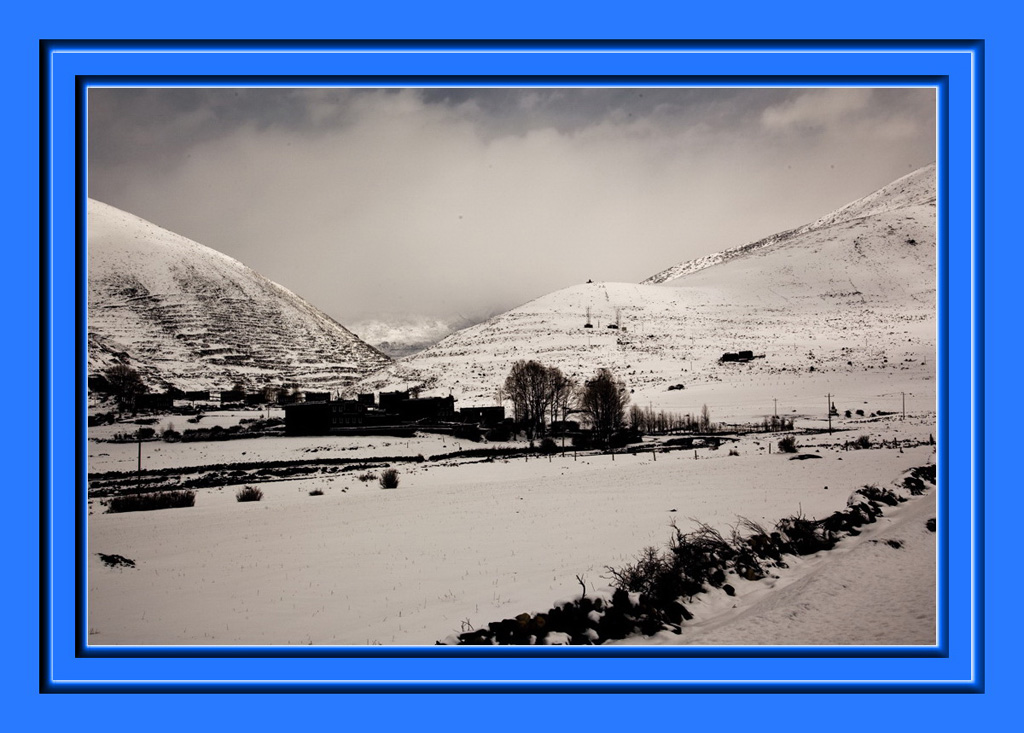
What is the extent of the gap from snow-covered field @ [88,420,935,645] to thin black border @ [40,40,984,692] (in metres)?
0.51

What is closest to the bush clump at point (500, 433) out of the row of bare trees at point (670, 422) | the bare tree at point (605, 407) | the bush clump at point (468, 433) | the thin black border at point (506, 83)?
the bush clump at point (468, 433)

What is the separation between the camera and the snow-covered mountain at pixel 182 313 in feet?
36.3

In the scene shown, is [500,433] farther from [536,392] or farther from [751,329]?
[751,329]

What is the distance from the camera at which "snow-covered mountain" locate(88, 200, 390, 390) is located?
1108 centimetres

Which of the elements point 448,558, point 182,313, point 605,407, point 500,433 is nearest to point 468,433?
point 500,433

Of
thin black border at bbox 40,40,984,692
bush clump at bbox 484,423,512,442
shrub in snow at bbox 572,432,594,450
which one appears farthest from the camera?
bush clump at bbox 484,423,512,442

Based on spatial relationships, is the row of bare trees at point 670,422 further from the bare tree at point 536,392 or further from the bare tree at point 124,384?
the bare tree at point 124,384

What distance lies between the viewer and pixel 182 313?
27594 millimetres

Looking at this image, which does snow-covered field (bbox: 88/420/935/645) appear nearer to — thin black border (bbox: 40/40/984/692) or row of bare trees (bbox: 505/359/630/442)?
thin black border (bbox: 40/40/984/692)

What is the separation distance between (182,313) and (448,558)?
22659mm

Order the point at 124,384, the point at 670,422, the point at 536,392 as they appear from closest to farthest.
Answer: the point at 124,384 < the point at 670,422 < the point at 536,392

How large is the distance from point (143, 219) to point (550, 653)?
1074cm

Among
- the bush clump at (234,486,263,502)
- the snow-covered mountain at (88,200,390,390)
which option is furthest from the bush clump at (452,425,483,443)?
the bush clump at (234,486,263,502)
